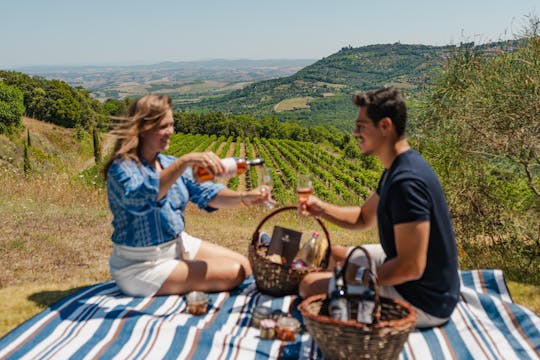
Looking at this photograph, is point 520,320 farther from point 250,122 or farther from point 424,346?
point 250,122

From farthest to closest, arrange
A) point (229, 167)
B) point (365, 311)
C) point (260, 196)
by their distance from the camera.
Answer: point (260, 196)
point (229, 167)
point (365, 311)

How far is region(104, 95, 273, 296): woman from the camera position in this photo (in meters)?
3.34

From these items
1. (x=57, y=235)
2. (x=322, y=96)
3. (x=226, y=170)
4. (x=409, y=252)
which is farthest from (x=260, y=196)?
(x=322, y=96)

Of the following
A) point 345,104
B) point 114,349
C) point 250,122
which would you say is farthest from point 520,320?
point 345,104

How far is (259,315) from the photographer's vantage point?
3482 mm

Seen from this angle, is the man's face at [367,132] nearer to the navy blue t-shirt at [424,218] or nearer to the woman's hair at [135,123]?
the navy blue t-shirt at [424,218]

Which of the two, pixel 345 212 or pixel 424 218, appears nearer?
pixel 424 218

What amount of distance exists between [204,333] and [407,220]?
1.49m

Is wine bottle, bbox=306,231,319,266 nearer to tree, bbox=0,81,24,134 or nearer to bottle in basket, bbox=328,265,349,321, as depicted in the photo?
bottle in basket, bbox=328,265,349,321

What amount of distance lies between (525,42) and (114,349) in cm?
664

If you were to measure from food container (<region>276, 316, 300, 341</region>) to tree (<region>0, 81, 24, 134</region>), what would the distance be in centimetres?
5934

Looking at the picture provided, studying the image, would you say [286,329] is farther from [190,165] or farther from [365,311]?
[190,165]

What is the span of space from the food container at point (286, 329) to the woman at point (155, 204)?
887 millimetres

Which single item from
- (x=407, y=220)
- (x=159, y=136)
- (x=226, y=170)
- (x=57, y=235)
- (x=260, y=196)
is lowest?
(x=57, y=235)
